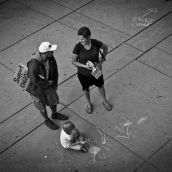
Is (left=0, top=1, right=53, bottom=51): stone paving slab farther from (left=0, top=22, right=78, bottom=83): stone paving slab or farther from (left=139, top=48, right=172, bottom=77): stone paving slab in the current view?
(left=139, top=48, right=172, bottom=77): stone paving slab

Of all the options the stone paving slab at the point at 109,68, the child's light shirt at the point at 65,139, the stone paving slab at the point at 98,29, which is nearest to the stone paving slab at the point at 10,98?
the stone paving slab at the point at 109,68

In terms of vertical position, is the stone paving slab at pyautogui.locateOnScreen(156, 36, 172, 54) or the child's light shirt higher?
the child's light shirt

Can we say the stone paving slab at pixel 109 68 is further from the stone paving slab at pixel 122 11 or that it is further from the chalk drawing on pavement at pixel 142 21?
the chalk drawing on pavement at pixel 142 21

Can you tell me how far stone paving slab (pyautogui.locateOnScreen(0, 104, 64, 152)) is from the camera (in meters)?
5.96

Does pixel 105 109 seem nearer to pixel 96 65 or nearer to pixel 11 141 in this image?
pixel 96 65

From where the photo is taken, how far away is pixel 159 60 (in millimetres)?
7234

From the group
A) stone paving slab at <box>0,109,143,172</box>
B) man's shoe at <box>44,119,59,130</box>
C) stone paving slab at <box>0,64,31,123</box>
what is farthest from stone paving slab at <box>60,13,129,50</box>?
stone paving slab at <box>0,109,143,172</box>

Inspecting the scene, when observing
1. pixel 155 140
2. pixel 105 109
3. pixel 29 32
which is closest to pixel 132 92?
pixel 105 109

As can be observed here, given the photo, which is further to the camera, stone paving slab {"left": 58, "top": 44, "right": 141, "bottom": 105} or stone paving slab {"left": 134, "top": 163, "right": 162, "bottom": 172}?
stone paving slab {"left": 58, "top": 44, "right": 141, "bottom": 105}

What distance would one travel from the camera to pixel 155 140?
5617 mm

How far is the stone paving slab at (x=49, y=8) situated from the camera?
902 cm

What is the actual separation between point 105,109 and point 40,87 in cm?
152

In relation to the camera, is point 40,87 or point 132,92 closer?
point 40,87

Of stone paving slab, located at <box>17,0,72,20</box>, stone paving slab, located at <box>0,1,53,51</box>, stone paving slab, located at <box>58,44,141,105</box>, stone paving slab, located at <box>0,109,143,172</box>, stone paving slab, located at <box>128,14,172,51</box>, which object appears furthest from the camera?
stone paving slab, located at <box>17,0,72,20</box>
